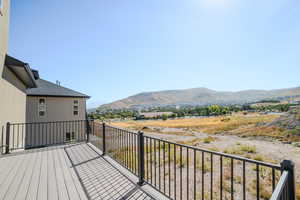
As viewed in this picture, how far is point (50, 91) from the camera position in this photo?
462 inches

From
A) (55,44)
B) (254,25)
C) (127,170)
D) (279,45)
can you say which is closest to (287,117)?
(279,45)

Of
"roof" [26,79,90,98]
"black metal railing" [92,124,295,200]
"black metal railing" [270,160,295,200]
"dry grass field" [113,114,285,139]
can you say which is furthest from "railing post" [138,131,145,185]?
"dry grass field" [113,114,285,139]

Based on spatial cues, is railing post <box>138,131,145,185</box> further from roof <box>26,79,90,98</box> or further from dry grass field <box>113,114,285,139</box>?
dry grass field <box>113,114,285,139</box>

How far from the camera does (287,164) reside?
3.74 ft

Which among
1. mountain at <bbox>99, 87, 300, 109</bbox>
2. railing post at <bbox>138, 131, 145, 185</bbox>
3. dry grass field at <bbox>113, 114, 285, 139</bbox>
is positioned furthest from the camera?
mountain at <bbox>99, 87, 300, 109</bbox>

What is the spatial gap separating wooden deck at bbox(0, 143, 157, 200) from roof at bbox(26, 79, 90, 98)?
25.5ft

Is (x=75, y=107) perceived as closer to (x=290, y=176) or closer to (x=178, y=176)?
(x=178, y=176)

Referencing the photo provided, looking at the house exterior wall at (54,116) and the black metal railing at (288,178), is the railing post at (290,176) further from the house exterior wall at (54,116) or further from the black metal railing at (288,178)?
the house exterior wall at (54,116)

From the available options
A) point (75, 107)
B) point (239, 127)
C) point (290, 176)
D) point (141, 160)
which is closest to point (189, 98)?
point (239, 127)

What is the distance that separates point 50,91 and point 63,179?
36.0 ft

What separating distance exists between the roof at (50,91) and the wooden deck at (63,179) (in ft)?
25.5

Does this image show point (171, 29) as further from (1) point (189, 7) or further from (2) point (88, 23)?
(2) point (88, 23)

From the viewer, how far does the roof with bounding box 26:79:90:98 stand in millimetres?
10883

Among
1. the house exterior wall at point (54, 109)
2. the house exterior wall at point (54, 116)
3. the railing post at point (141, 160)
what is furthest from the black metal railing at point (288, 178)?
the house exterior wall at point (54, 109)
